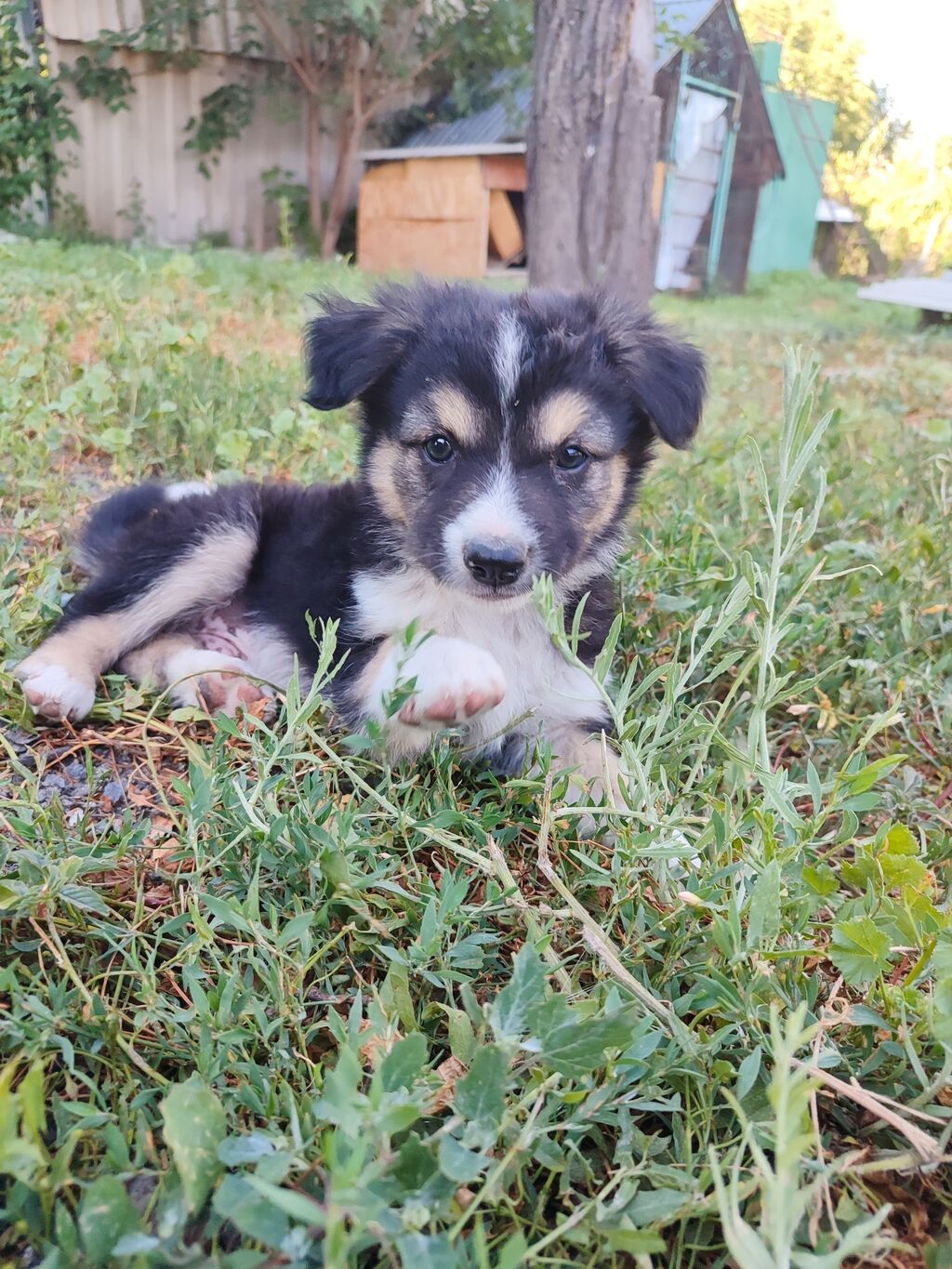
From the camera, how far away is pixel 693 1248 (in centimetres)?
105

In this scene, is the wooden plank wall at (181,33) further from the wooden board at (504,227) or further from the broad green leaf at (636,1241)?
the broad green leaf at (636,1241)

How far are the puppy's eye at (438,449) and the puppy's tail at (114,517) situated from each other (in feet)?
3.29

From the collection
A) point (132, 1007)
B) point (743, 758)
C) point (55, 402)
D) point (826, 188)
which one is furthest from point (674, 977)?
point (826, 188)

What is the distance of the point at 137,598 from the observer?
2.62 metres

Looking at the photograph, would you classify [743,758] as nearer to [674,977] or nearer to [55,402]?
[674,977]

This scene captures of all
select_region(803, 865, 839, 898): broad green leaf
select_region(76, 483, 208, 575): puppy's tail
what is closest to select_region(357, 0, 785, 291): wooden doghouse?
select_region(76, 483, 208, 575): puppy's tail

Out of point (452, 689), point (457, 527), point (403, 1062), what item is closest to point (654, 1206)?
point (403, 1062)

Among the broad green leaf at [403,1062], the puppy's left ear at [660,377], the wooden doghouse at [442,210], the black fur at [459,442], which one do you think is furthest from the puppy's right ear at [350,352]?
the wooden doghouse at [442,210]

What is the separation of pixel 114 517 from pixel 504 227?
9460mm

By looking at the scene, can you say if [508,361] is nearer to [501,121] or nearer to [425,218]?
[425,218]

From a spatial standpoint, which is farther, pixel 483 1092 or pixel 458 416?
pixel 458 416

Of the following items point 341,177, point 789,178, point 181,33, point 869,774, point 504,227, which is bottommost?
point 869,774

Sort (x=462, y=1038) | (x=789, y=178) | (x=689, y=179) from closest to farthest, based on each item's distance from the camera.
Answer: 1. (x=462, y=1038)
2. (x=689, y=179)
3. (x=789, y=178)

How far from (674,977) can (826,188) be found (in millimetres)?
16602
